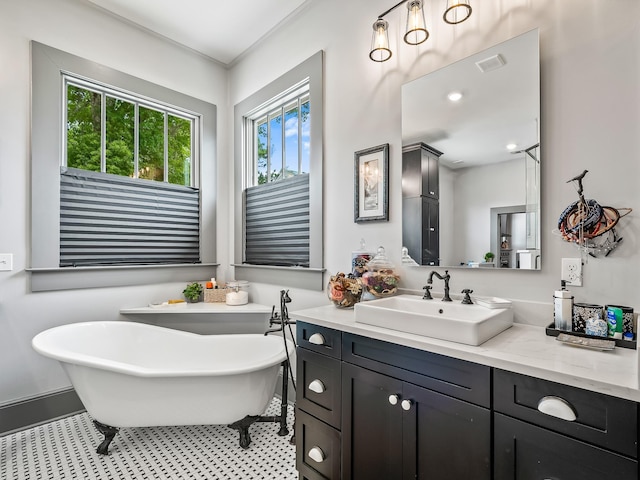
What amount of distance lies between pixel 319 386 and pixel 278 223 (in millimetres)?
1625

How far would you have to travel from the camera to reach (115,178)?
111 inches

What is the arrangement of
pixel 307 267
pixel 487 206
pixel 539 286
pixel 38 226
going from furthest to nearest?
pixel 307 267 → pixel 38 226 → pixel 487 206 → pixel 539 286

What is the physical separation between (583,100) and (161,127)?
126 inches

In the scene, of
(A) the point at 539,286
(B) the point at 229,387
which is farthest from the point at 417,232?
(B) the point at 229,387

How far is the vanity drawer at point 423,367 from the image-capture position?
1.11 meters

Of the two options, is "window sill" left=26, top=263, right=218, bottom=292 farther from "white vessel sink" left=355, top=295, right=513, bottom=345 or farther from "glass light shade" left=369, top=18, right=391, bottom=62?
"glass light shade" left=369, top=18, right=391, bottom=62

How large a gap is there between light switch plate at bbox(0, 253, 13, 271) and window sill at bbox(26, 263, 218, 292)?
99 millimetres

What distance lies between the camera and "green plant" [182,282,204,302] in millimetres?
3090

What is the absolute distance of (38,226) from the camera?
7.89 ft

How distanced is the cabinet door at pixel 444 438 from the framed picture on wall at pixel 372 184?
3.66 ft

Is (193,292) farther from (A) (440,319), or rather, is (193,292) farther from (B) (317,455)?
(A) (440,319)

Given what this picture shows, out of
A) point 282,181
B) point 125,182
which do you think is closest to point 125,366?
point 125,182

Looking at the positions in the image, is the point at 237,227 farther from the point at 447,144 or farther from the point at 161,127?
the point at 447,144

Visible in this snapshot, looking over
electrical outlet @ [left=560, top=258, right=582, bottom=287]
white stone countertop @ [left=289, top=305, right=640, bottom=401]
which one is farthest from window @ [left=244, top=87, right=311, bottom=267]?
electrical outlet @ [left=560, top=258, right=582, bottom=287]
